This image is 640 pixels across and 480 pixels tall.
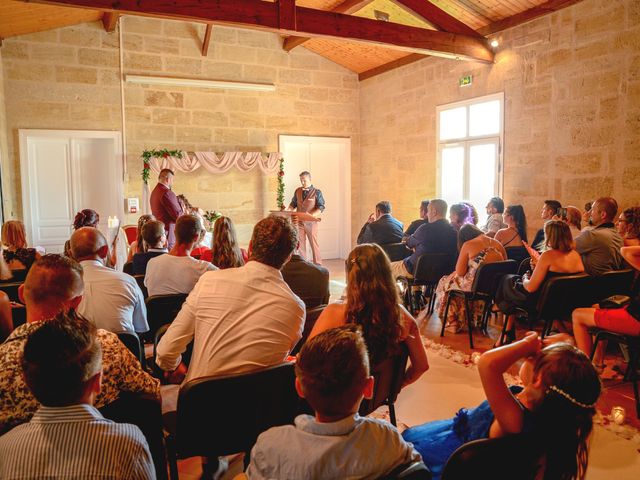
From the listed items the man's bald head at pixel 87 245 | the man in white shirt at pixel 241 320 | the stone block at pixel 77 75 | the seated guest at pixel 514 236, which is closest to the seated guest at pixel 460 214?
the seated guest at pixel 514 236

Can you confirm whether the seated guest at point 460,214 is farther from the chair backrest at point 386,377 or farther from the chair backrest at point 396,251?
the chair backrest at point 386,377

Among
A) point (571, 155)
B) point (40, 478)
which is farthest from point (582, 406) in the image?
point (571, 155)

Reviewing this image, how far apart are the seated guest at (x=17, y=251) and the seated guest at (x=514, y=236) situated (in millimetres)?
4255

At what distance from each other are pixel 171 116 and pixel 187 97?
449 millimetres

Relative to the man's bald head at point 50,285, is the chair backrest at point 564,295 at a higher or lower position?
lower

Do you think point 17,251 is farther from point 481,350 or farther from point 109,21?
point 109,21

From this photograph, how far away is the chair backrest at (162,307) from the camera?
3126 millimetres

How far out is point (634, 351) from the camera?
128 inches

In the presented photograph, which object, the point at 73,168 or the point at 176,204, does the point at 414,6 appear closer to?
the point at 176,204

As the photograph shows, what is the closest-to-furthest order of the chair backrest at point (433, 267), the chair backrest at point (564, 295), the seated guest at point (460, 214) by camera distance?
the chair backrest at point (564, 295)
the chair backrest at point (433, 267)
the seated guest at point (460, 214)

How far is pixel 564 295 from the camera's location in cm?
379

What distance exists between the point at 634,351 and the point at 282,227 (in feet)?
8.24

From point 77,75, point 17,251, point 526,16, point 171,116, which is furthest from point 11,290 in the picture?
point 526,16

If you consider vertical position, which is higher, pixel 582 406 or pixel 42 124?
pixel 42 124
